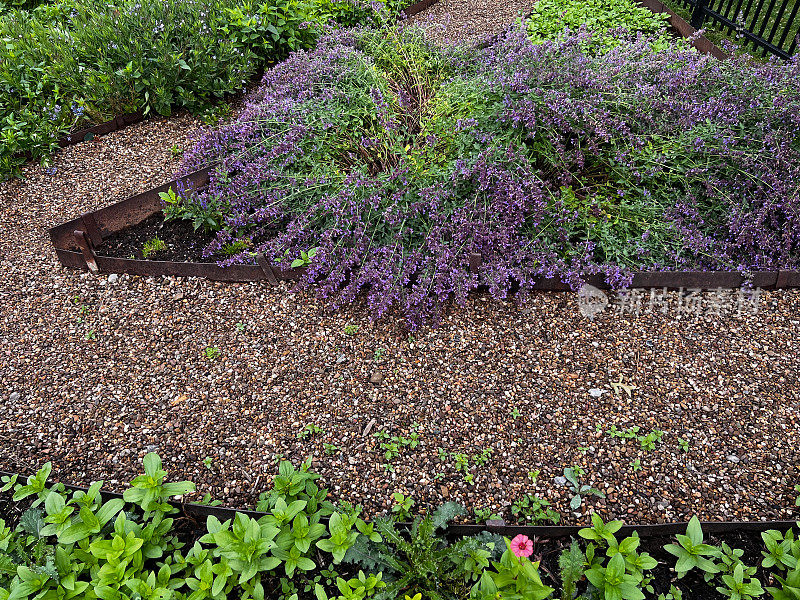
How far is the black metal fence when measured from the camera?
4992mm

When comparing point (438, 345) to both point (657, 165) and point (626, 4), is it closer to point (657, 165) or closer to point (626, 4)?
point (657, 165)

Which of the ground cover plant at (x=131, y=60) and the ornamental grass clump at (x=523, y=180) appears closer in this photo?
the ornamental grass clump at (x=523, y=180)

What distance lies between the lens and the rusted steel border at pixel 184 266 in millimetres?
2957

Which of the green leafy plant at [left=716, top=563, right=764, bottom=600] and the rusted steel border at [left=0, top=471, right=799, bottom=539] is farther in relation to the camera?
the rusted steel border at [left=0, top=471, right=799, bottom=539]

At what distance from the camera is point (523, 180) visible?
117 inches

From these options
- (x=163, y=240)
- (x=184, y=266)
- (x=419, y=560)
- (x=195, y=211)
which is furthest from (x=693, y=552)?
(x=163, y=240)

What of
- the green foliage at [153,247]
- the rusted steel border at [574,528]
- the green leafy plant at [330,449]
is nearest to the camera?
the rusted steel border at [574,528]

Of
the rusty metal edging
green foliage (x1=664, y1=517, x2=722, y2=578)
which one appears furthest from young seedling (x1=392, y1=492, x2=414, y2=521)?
the rusty metal edging

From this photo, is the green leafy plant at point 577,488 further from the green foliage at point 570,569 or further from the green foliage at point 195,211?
the green foliage at point 195,211

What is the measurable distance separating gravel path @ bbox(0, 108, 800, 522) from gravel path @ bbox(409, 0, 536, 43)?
11.9 feet

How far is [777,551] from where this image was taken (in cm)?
184

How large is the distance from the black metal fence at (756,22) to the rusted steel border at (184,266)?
3.07 metres

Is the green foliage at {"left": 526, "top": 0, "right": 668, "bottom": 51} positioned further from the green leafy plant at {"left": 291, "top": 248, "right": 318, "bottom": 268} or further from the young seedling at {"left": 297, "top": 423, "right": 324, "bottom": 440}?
the young seedling at {"left": 297, "top": 423, "right": 324, "bottom": 440}

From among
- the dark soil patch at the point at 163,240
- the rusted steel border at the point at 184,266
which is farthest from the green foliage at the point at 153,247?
the rusted steel border at the point at 184,266
